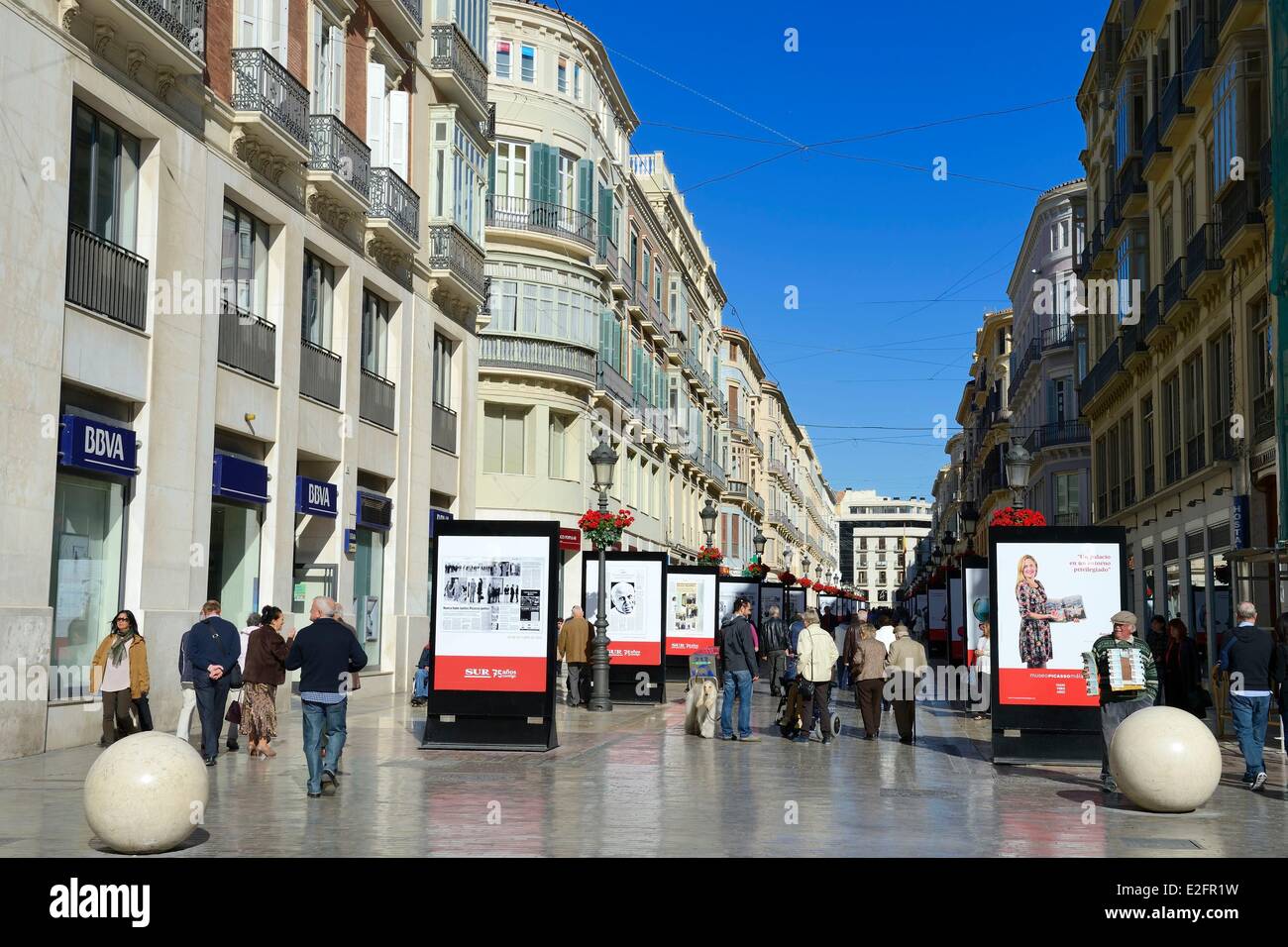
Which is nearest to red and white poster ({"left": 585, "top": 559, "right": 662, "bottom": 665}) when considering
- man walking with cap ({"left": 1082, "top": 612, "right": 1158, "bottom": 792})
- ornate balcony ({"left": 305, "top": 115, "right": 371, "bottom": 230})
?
ornate balcony ({"left": 305, "top": 115, "right": 371, "bottom": 230})

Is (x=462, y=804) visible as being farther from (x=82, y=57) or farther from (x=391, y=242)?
(x=391, y=242)

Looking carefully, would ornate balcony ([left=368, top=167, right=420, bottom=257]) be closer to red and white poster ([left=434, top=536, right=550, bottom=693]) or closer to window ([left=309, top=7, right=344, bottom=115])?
window ([left=309, top=7, right=344, bottom=115])

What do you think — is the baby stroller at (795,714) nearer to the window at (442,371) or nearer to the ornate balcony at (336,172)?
the ornate balcony at (336,172)

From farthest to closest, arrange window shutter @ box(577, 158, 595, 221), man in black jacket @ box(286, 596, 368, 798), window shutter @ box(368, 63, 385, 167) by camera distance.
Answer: window shutter @ box(577, 158, 595, 221) < window shutter @ box(368, 63, 385, 167) < man in black jacket @ box(286, 596, 368, 798)

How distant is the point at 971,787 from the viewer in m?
13.8

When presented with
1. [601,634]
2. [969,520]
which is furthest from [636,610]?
[969,520]

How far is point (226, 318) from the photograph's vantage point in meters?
20.8

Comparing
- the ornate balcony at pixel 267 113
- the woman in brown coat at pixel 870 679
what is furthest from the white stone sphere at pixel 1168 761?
the ornate balcony at pixel 267 113

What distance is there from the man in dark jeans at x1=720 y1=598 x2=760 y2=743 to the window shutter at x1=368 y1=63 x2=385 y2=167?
1254 centimetres

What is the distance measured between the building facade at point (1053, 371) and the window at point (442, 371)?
89.5 feet

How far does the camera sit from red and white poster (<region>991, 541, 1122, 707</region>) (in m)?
15.6

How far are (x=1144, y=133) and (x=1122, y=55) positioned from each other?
17.9 feet

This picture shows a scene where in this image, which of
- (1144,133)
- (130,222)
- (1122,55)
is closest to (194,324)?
(130,222)

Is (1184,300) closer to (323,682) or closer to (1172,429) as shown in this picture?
(1172,429)
